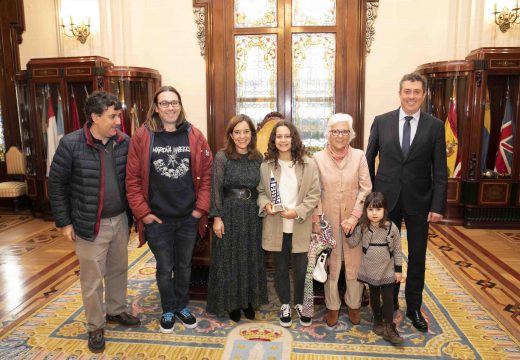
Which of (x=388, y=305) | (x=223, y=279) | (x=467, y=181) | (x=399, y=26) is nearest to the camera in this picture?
(x=388, y=305)

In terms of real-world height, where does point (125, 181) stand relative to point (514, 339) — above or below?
above

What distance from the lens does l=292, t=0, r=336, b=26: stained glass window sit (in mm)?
5809

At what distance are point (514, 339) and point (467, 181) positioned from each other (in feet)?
10.0

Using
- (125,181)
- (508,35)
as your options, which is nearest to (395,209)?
(125,181)

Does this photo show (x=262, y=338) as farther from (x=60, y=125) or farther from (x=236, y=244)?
(x=60, y=125)

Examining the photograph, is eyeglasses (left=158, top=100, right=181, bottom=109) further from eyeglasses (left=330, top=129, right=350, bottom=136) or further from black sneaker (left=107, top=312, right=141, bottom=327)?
black sneaker (left=107, top=312, right=141, bottom=327)

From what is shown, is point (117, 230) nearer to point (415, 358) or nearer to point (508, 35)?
point (415, 358)

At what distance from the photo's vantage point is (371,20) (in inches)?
226

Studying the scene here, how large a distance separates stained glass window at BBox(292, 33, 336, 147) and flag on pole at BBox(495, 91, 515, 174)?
221 centimetres

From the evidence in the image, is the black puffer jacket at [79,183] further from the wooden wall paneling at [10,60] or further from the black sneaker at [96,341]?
the wooden wall paneling at [10,60]

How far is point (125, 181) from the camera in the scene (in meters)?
2.62

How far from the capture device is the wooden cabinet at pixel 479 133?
17.1 ft

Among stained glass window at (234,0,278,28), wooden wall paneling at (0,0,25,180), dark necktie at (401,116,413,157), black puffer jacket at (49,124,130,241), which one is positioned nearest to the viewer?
black puffer jacket at (49,124,130,241)

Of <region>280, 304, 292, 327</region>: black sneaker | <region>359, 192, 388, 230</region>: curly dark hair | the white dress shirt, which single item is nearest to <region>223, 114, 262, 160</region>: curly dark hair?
<region>359, 192, 388, 230</region>: curly dark hair
